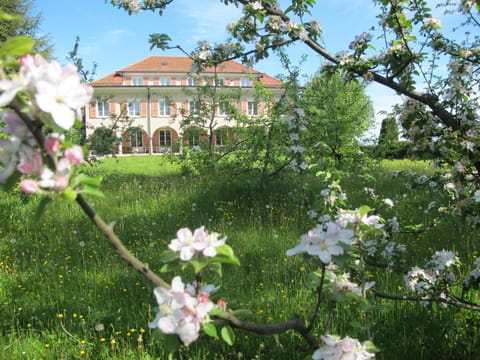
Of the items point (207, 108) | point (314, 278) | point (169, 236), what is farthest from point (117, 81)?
point (314, 278)

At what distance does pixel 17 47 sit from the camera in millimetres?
768

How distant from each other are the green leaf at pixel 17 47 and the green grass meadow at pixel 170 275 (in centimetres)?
36

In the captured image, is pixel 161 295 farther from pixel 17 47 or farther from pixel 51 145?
pixel 17 47

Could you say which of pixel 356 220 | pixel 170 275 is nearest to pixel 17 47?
pixel 356 220

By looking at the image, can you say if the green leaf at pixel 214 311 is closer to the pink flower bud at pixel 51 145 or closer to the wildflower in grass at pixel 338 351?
the wildflower in grass at pixel 338 351

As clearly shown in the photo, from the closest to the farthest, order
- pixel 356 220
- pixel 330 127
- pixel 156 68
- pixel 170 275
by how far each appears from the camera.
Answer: pixel 356 220
pixel 170 275
pixel 330 127
pixel 156 68

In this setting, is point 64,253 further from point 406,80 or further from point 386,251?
point 406,80

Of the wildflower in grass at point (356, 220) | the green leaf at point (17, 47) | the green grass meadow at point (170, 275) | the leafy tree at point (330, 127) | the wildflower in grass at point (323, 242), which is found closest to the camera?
the green leaf at point (17, 47)

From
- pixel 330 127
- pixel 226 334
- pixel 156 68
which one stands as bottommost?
pixel 226 334

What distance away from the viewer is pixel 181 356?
200cm

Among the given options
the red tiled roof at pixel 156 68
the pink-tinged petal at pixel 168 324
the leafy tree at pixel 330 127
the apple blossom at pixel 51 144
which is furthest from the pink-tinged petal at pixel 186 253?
the red tiled roof at pixel 156 68

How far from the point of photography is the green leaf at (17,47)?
76cm

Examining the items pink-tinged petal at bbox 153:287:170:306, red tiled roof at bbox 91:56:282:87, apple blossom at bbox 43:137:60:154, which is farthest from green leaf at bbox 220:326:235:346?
red tiled roof at bbox 91:56:282:87

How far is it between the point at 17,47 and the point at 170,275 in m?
2.45
